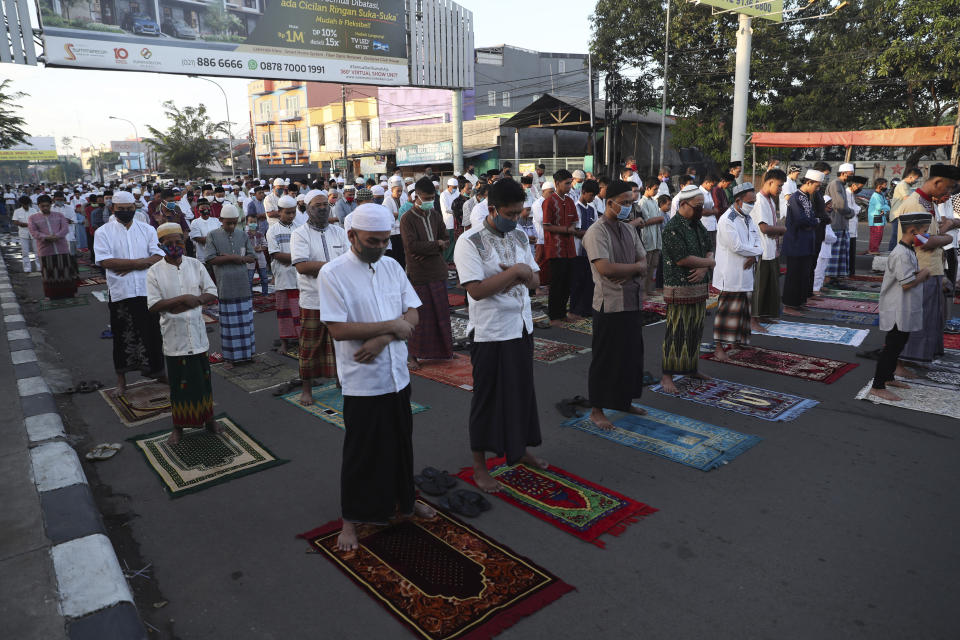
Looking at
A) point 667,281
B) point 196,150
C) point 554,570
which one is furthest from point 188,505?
point 196,150

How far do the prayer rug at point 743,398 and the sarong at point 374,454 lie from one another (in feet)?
9.72

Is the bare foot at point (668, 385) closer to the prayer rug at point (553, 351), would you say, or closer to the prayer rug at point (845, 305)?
the prayer rug at point (553, 351)

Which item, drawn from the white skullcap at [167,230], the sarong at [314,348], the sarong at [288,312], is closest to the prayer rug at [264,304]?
the sarong at [288,312]

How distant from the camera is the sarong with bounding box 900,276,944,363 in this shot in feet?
17.2

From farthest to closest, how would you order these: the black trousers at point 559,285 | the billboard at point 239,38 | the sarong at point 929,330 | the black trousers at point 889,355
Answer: the billboard at point 239,38 → the black trousers at point 559,285 → the sarong at point 929,330 → the black trousers at point 889,355

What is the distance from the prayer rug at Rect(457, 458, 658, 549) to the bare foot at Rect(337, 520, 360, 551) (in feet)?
→ 2.96

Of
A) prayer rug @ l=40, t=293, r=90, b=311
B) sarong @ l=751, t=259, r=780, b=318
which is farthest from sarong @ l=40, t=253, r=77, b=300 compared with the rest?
sarong @ l=751, t=259, r=780, b=318

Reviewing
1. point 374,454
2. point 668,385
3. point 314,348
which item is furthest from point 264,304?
point 374,454

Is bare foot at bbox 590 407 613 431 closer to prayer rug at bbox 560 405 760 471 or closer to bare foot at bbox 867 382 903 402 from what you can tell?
prayer rug at bbox 560 405 760 471

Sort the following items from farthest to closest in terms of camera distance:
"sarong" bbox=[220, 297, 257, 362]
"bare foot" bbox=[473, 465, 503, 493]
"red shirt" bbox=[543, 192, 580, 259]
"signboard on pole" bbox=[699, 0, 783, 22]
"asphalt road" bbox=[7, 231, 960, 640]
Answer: "signboard on pole" bbox=[699, 0, 783, 22] < "red shirt" bbox=[543, 192, 580, 259] < "sarong" bbox=[220, 297, 257, 362] < "bare foot" bbox=[473, 465, 503, 493] < "asphalt road" bbox=[7, 231, 960, 640]

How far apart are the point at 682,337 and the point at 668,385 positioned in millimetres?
433

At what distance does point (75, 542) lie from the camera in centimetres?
317

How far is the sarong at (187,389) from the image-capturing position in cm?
446

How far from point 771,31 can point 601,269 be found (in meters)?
23.0
